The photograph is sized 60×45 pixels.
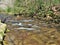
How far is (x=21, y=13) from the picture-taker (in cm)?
1755

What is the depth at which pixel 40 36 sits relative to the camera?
339 inches

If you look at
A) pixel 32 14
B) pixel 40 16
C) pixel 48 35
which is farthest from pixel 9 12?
pixel 48 35

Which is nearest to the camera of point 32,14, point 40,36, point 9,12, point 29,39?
point 29,39

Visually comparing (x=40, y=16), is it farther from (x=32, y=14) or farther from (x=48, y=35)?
(x=48, y=35)

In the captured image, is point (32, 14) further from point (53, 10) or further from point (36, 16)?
point (53, 10)

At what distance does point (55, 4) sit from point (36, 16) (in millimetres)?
2540

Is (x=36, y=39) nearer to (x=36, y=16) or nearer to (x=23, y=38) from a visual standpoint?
(x=23, y=38)

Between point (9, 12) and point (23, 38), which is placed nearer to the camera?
point (23, 38)

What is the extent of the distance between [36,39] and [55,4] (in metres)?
9.21

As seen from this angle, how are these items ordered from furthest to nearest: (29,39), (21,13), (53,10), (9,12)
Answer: (9,12)
(21,13)
(53,10)
(29,39)

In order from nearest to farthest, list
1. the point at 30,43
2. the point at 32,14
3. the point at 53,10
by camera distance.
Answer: the point at 30,43 < the point at 53,10 < the point at 32,14

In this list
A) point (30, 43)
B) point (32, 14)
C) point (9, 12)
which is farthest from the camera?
point (9, 12)

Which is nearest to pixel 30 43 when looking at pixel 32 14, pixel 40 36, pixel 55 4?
pixel 40 36

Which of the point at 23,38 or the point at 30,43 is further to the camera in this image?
the point at 23,38
